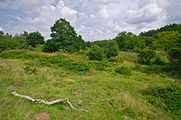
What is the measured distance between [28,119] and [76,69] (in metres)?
8.49

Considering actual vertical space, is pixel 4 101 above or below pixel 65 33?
below

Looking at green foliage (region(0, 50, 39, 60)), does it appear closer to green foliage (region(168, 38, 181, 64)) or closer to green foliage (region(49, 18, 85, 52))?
green foliage (region(49, 18, 85, 52))

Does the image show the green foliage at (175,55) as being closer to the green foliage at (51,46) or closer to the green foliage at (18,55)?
the green foliage at (18,55)

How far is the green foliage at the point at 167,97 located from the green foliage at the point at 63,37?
20900 mm

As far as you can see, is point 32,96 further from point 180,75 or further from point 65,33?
point 65,33

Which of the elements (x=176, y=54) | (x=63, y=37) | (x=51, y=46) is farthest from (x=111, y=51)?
(x=51, y=46)

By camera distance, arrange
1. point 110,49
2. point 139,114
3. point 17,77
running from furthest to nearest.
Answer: point 110,49 < point 17,77 < point 139,114

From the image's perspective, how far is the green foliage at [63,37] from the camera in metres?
29.8

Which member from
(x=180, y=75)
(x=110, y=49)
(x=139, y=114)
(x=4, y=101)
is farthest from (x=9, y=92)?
(x=110, y=49)

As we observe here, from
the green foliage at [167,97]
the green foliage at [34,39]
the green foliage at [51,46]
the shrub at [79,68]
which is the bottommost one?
the green foliage at [167,97]

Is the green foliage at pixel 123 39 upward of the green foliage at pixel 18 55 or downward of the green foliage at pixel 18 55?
upward

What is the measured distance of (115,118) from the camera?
7.19 meters

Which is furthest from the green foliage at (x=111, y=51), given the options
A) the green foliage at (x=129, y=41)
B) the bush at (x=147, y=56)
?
the green foliage at (x=129, y=41)

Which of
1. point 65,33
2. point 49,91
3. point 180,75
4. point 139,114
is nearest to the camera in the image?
point 139,114
